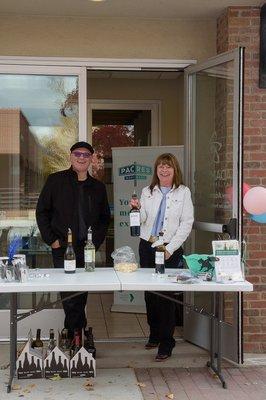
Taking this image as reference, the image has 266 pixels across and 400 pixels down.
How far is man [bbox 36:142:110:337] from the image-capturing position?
472cm

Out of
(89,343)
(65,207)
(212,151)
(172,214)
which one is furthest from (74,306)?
(212,151)

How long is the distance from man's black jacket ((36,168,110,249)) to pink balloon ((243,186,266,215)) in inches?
47.6

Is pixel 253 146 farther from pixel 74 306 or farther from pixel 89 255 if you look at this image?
pixel 74 306

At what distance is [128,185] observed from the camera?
20.8 ft

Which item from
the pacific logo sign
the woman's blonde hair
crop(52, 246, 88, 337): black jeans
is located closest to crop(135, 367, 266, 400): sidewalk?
crop(52, 246, 88, 337): black jeans

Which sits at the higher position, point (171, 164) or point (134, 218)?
point (171, 164)

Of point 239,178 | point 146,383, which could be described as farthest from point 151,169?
point 146,383

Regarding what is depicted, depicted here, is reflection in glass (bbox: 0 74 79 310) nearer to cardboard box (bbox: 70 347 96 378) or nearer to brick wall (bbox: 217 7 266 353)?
cardboard box (bbox: 70 347 96 378)

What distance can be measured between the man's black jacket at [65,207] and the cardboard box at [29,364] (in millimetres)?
922

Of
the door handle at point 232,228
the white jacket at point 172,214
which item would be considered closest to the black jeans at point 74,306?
the white jacket at point 172,214

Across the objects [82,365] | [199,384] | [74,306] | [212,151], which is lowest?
[199,384]

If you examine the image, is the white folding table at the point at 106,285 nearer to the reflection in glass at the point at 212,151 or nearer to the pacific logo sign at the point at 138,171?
the reflection in glass at the point at 212,151

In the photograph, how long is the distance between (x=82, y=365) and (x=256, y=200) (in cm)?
182

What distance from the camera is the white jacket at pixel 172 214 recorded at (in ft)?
15.2
